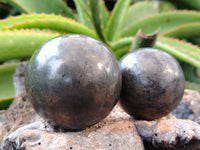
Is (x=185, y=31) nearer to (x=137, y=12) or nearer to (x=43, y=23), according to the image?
(x=137, y=12)

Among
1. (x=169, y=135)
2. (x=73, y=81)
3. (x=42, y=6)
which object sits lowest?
(x=169, y=135)

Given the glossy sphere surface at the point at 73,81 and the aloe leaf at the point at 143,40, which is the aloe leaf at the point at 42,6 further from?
the glossy sphere surface at the point at 73,81

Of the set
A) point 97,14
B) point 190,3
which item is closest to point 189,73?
point 190,3

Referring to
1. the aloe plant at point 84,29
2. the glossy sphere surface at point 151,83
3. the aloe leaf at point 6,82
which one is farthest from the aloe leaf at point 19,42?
the glossy sphere surface at point 151,83

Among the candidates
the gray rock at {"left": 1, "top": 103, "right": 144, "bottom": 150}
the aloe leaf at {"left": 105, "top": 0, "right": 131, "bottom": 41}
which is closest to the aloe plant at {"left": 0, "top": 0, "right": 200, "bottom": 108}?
the aloe leaf at {"left": 105, "top": 0, "right": 131, "bottom": 41}

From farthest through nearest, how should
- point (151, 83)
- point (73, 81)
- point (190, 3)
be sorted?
point (190, 3) → point (151, 83) → point (73, 81)

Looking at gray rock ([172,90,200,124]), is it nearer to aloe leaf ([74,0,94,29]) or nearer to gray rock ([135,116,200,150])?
gray rock ([135,116,200,150])
